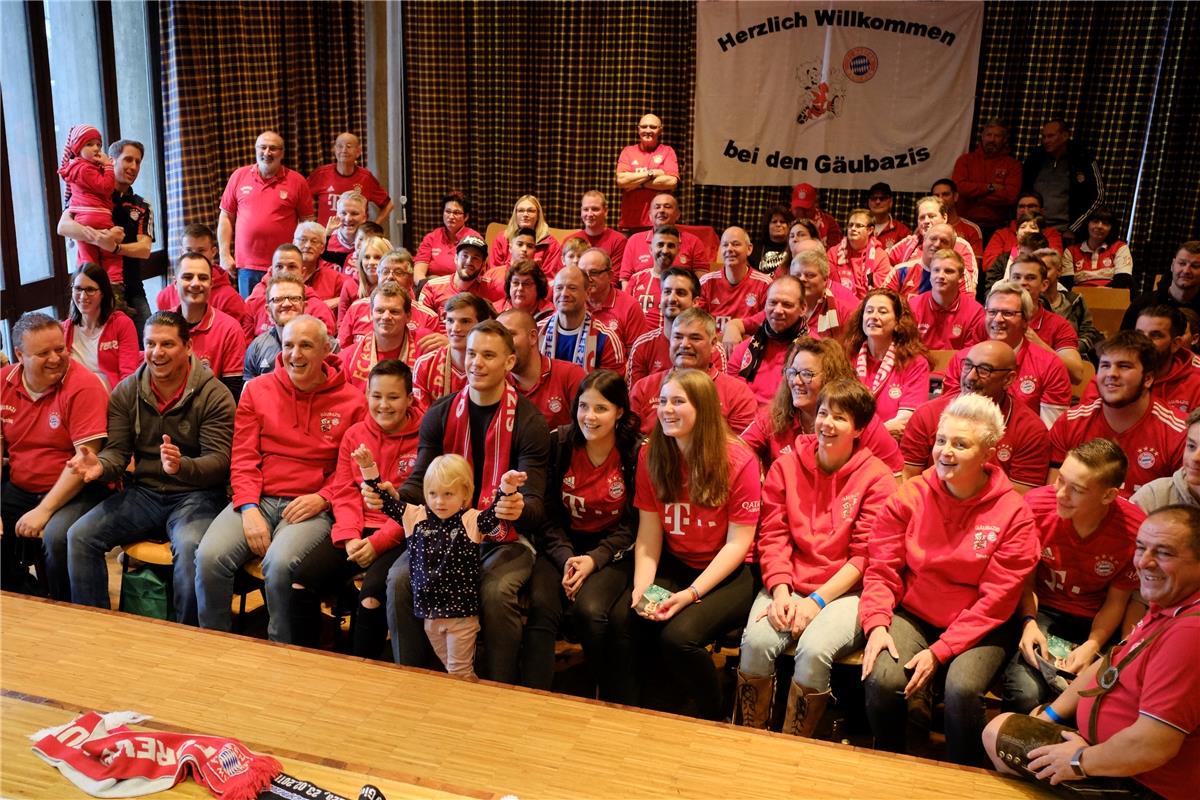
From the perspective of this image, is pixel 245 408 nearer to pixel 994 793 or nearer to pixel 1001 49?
pixel 994 793

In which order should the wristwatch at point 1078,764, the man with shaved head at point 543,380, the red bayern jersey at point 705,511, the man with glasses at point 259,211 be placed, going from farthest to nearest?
the man with glasses at point 259,211
the man with shaved head at point 543,380
the red bayern jersey at point 705,511
the wristwatch at point 1078,764

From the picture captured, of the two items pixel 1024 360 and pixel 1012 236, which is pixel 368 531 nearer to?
pixel 1024 360

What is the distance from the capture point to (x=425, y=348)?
14.5ft

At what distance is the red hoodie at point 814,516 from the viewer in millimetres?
3236

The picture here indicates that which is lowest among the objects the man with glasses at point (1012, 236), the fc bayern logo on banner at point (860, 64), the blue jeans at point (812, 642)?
the blue jeans at point (812, 642)

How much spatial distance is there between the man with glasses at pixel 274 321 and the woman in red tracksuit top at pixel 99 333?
1.59 ft

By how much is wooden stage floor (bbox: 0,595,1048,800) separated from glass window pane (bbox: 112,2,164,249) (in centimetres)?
407

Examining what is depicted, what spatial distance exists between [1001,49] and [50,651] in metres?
6.94

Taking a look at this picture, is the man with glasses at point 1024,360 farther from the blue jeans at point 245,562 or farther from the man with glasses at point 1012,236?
the blue jeans at point 245,562

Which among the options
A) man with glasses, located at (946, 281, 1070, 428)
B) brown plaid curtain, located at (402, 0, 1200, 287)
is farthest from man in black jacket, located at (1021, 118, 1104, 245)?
man with glasses, located at (946, 281, 1070, 428)

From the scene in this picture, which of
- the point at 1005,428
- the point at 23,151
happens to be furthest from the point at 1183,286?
the point at 23,151

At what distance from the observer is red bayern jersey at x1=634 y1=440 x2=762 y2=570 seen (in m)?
3.30

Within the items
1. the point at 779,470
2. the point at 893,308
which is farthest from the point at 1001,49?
the point at 779,470

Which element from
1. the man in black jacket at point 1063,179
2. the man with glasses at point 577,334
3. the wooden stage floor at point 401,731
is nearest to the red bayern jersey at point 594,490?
the wooden stage floor at point 401,731
